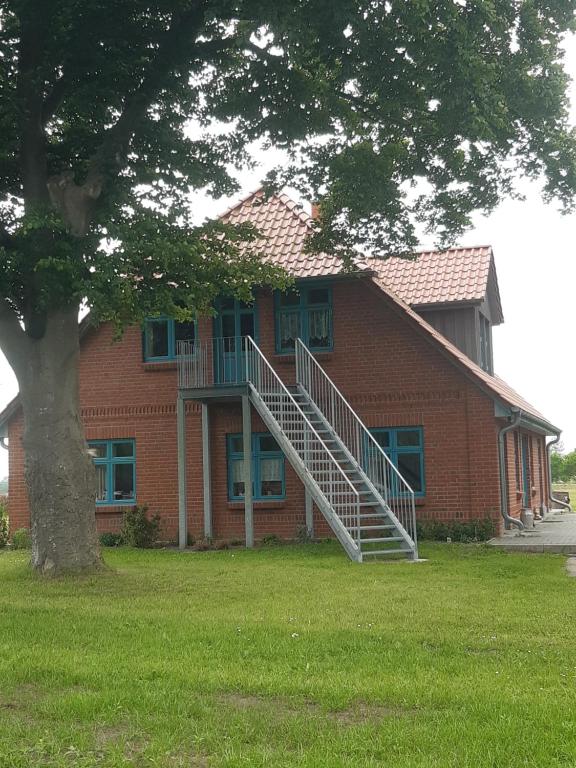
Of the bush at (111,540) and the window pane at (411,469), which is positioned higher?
the window pane at (411,469)

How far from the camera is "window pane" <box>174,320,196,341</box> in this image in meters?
21.2

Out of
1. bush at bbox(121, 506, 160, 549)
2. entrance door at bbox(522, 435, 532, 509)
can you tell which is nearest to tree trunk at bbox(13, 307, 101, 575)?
bush at bbox(121, 506, 160, 549)

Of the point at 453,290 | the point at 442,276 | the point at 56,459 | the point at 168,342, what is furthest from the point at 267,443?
the point at 56,459

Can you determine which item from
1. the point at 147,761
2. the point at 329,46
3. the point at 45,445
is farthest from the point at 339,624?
the point at 329,46

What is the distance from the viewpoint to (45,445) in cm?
1331

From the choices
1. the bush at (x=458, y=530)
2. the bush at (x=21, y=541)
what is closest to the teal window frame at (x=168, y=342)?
the bush at (x=21, y=541)

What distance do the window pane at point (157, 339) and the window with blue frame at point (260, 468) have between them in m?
2.59

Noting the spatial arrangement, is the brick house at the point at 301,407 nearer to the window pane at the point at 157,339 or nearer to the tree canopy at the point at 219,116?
the window pane at the point at 157,339

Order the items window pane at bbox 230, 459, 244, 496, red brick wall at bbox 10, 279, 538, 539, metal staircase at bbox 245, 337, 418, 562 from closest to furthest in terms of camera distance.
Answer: metal staircase at bbox 245, 337, 418, 562
red brick wall at bbox 10, 279, 538, 539
window pane at bbox 230, 459, 244, 496

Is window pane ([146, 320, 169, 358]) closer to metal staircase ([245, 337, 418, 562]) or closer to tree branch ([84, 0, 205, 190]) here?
metal staircase ([245, 337, 418, 562])

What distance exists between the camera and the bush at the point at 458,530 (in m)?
18.7

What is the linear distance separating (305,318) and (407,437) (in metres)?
3.51

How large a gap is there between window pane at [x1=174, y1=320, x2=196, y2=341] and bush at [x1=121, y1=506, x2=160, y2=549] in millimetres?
3963

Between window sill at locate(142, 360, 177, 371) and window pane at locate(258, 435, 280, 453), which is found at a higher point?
window sill at locate(142, 360, 177, 371)
